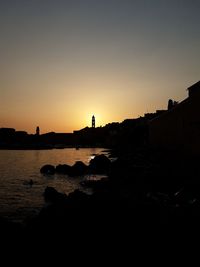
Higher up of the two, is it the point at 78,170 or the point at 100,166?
the point at 100,166

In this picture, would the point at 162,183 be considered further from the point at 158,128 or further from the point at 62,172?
the point at 62,172

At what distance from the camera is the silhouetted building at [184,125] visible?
79.9 feet

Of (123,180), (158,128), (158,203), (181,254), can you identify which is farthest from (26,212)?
(158,128)

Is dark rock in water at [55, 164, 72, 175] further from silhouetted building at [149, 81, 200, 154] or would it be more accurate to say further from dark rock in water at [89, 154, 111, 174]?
silhouetted building at [149, 81, 200, 154]

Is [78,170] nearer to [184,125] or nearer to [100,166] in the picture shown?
[100,166]

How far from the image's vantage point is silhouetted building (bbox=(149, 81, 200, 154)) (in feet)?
79.9

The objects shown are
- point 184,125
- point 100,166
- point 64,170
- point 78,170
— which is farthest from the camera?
point 64,170

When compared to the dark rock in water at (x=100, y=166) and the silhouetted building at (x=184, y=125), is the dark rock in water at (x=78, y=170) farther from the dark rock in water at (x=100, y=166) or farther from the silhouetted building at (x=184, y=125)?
the silhouetted building at (x=184, y=125)

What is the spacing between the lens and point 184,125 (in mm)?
26844

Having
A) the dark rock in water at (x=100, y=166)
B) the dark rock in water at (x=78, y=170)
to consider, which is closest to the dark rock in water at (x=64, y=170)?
the dark rock in water at (x=78, y=170)

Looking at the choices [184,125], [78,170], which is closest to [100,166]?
[78,170]

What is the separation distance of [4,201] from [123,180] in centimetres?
917

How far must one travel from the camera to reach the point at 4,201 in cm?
2256

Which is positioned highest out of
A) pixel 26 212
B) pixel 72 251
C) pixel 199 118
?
pixel 199 118
